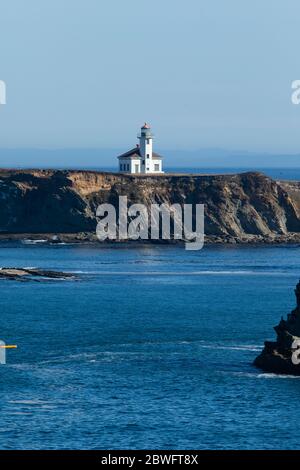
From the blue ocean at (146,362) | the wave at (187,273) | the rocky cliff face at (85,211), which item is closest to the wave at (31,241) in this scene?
the rocky cliff face at (85,211)

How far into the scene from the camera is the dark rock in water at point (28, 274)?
142125 mm

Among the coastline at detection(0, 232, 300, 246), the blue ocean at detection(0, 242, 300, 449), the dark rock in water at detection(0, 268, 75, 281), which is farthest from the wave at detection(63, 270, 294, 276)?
the coastline at detection(0, 232, 300, 246)

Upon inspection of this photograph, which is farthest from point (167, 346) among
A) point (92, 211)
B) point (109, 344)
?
point (92, 211)

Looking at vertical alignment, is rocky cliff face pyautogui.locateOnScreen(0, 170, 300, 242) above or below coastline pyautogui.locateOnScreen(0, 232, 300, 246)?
above

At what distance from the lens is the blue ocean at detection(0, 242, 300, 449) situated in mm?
69000

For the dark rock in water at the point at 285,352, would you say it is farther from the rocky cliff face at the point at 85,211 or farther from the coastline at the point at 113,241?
the rocky cliff face at the point at 85,211

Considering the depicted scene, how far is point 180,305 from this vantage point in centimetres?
11919

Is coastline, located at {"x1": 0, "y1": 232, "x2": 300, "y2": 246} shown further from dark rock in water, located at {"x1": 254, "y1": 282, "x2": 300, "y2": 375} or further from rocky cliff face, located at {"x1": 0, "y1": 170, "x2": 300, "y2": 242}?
dark rock in water, located at {"x1": 254, "y1": 282, "x2": 300, "y2": 375}

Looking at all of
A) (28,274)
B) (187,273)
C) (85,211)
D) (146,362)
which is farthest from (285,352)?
(85,211)

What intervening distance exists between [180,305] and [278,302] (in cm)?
876

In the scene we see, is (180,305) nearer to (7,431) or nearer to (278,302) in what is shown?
(278,302)

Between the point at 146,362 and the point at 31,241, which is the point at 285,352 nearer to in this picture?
the point at 146,362

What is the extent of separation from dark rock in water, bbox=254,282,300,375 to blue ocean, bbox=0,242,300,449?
3.17ft

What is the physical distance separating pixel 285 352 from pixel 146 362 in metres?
9.40
